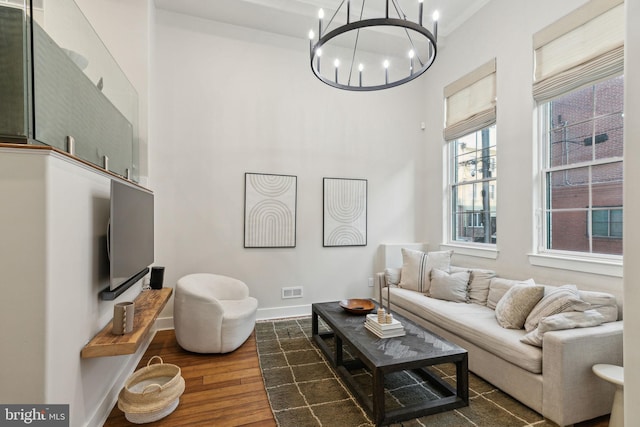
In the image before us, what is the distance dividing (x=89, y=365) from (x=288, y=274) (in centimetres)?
255

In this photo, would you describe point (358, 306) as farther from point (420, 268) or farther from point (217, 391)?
point (217, 391)

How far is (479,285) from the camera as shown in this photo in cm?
334

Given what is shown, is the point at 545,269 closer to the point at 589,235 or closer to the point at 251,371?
the point at 589,235

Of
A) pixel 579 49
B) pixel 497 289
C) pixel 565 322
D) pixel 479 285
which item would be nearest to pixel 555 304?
pixel 565 322

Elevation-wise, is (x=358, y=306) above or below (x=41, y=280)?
below

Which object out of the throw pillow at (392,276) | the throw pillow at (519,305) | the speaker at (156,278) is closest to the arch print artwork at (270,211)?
the speaker at (156,278)

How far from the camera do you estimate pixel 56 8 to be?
1.73m

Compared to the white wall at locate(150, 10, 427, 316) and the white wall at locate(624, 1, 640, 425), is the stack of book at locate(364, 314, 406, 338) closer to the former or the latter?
the white wall at locate(624, 1, 640, 425)

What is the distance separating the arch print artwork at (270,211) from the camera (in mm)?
3977

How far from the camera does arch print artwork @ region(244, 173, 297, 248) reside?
398cm

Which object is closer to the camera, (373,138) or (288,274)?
(288,274)

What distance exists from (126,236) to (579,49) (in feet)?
13.4

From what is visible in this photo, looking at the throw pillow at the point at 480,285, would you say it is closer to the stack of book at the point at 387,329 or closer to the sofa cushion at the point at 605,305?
the sofa cushion at the point at 605,305

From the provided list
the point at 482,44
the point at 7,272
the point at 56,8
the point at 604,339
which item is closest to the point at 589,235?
the point at 604,339
